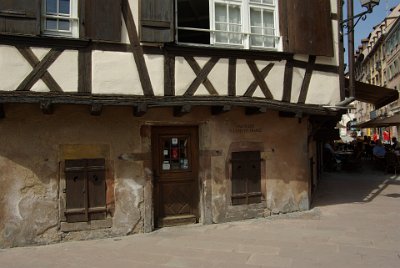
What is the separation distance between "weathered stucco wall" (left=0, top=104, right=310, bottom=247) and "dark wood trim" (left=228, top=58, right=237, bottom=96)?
49 centimetres

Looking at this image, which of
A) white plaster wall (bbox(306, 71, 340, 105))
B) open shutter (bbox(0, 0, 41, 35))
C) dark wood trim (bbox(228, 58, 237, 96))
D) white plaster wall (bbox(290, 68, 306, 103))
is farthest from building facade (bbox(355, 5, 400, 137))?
open shutter (bbox(0, 0, 41, 35))

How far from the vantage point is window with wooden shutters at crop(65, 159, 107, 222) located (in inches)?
264

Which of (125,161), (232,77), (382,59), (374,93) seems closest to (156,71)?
(232,77)

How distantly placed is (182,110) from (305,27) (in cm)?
324

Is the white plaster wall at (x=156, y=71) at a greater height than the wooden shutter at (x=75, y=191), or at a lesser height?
greater

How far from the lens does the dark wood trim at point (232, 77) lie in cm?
741

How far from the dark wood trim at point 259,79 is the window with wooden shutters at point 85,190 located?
127 inches

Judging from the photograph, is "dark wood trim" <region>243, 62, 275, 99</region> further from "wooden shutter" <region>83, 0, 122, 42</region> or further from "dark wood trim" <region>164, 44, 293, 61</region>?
"wooden shutter" <region>83, 0, 122, 42</region>

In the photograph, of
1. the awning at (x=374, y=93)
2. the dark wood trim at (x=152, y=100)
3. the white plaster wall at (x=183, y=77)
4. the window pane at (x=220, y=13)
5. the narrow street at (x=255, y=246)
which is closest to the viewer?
the narrow street at (x=255, y=246)

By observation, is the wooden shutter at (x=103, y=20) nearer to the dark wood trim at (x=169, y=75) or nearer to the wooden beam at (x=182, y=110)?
the dark wood trim at (x=169, y=75)

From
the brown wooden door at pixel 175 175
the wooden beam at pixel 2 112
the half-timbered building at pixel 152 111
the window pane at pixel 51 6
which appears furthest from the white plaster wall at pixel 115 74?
the wooden beam at pixel 2 112

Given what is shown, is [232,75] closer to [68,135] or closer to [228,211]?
[228,211]

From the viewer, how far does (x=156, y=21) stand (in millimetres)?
6855

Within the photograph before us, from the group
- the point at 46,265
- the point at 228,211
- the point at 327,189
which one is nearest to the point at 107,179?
the point at 46,265
